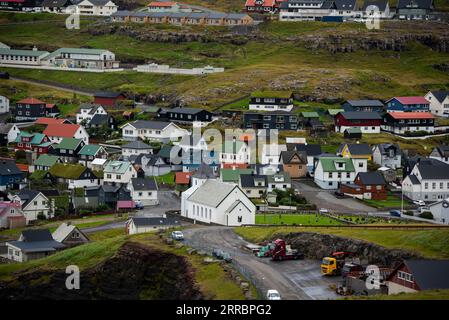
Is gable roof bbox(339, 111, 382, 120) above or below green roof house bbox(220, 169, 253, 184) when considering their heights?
above

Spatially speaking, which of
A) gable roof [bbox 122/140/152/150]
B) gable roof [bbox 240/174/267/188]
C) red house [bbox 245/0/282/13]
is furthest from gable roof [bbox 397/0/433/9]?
gable roof [bbox 240/174/267/188]

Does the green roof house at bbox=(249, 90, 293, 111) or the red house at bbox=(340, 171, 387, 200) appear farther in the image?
the green roof house at bbox=(249, 90, 293, 111)

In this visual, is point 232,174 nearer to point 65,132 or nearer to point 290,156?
point 290,156

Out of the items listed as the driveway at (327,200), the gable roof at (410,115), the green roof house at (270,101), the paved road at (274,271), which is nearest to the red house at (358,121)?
the gable roof at (410,115)

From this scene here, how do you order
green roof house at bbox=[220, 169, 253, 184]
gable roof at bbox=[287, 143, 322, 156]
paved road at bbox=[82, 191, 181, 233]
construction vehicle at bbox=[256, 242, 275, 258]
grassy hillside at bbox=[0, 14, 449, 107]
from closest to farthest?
construction vehicle at bbox=[256, 242, 275, 258], paved road at bbox=[82, 191, 181, 233], green roof house at bbox=[220, 169, 253, 184], gable roof at bbox=[287, 143, 322, 156], grassy hillside at bbox=[0, 14, 449, 107]

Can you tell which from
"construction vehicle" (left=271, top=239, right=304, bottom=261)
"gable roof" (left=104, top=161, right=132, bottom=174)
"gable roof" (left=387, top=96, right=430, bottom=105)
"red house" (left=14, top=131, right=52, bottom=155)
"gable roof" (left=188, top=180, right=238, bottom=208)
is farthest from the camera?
"gable roof" (left=387, top=96, right=430, bottom=105)

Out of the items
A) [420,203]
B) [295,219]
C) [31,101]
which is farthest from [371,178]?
[31,101]

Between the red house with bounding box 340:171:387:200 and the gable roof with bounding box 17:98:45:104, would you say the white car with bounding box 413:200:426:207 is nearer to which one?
the red house with bounding box 340:171:387:200
